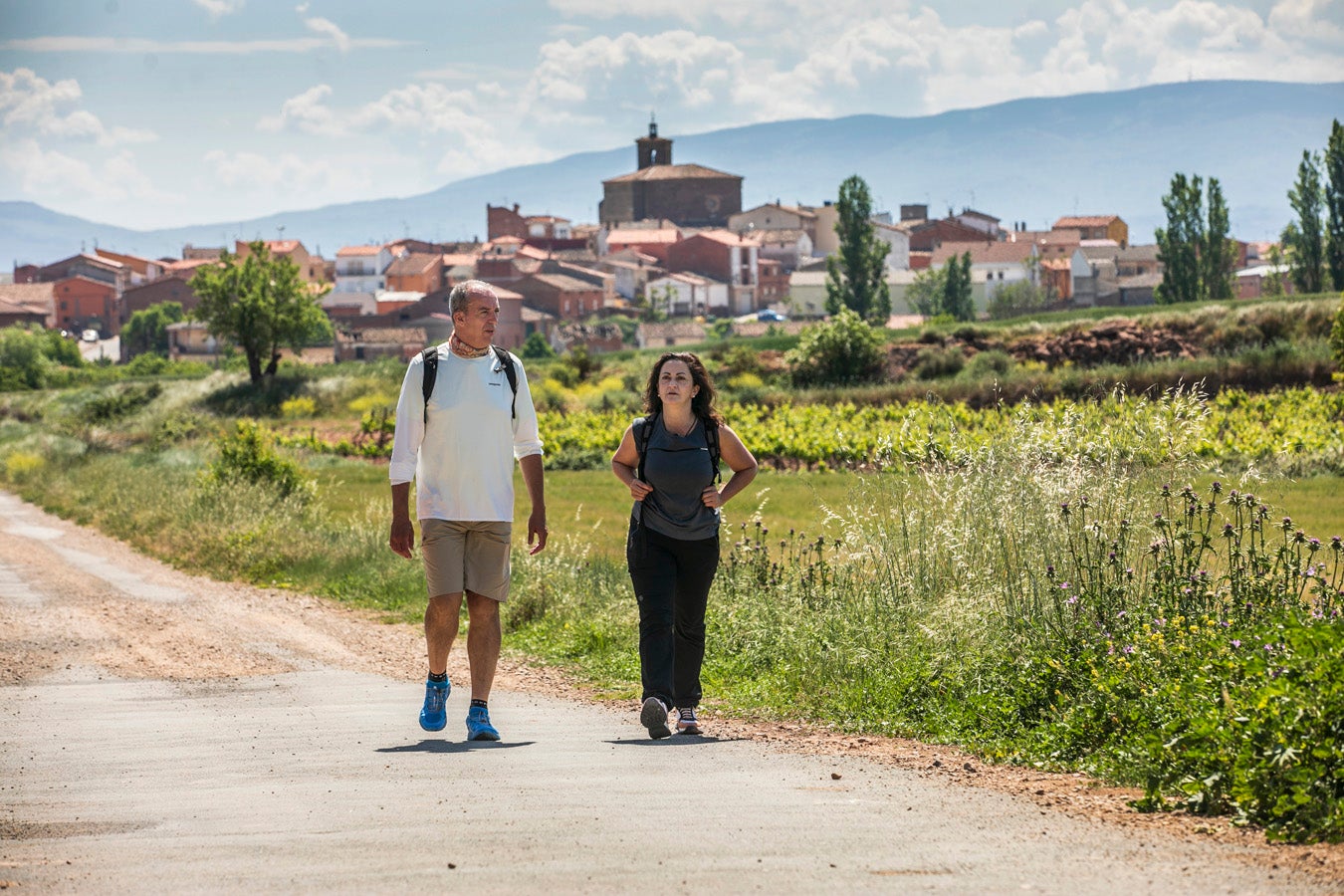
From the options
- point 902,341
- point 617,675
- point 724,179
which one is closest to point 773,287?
point 724,179

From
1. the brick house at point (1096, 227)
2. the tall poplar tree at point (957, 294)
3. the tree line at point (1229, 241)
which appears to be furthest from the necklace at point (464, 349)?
the brick house at point (1096, 227)

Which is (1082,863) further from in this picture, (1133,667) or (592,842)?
(1133,667)

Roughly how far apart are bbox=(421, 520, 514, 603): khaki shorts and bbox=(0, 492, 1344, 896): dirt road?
0.73 meters

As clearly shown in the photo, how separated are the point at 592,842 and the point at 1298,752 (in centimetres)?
239

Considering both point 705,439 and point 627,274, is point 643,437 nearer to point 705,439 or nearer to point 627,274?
point 705,439

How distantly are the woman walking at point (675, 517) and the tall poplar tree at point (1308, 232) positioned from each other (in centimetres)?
7370

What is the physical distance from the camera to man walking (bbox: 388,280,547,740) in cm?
734

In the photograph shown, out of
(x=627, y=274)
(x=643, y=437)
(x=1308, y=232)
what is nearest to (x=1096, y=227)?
(x=627, y=274)

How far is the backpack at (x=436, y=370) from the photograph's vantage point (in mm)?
7359

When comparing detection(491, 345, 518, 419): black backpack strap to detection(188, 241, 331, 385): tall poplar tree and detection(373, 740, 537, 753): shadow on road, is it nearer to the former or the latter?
detection(373, 740, 537, 753): shadow on road

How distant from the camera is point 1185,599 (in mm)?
8164

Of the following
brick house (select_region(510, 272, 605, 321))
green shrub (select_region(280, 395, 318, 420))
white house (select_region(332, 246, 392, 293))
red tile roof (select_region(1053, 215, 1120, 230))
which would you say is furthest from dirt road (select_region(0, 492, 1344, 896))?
red tile roof (select_region(1053, 215, 1120, 230))

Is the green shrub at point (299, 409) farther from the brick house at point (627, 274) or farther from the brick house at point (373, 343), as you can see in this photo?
the brick house at point (627, 274)

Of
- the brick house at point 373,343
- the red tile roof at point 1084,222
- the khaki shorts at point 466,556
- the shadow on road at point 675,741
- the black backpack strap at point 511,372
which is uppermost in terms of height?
the red tile roof at point 1084,222
